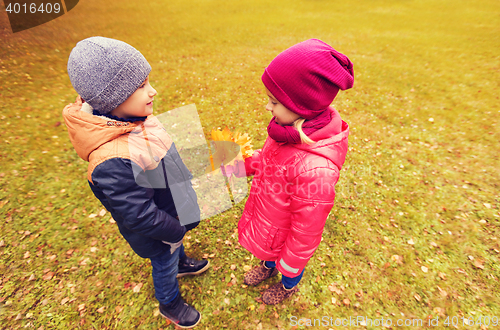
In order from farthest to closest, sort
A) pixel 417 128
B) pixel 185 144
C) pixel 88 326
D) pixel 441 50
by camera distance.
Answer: pixel 441 50
pixel 417 128
pixel 185 144
pixel 88 326

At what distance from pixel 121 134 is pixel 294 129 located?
1.25 metres

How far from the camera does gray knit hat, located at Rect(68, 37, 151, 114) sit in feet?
4.58

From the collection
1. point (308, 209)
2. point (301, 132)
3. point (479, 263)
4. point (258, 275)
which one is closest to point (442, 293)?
point (479, 263)

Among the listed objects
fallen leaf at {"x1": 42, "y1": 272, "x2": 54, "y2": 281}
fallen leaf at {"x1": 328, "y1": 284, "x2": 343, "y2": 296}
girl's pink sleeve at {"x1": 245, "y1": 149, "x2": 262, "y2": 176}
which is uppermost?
girl's pink sleeve at {"x1": 245, "y1": 149, "x2": 262, "y2": 176}

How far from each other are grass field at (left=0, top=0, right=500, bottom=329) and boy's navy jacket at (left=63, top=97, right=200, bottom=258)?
6.04ft

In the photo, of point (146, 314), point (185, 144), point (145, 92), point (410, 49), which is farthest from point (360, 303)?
point (410, 49)

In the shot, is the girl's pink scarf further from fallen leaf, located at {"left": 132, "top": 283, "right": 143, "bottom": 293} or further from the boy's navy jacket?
fallen leaf, located at {"left": 132, "top": 283, "right": 143, "bottom": 293}

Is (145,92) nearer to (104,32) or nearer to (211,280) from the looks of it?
(211,280)

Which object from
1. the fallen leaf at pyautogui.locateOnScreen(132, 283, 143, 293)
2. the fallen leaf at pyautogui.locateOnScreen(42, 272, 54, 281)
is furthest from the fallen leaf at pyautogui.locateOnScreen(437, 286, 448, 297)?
the fallen leaf at pyautogui.locateOnScreen(42, 272, 54, 281)

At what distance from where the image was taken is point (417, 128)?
21.7 ft

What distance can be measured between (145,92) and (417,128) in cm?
765
